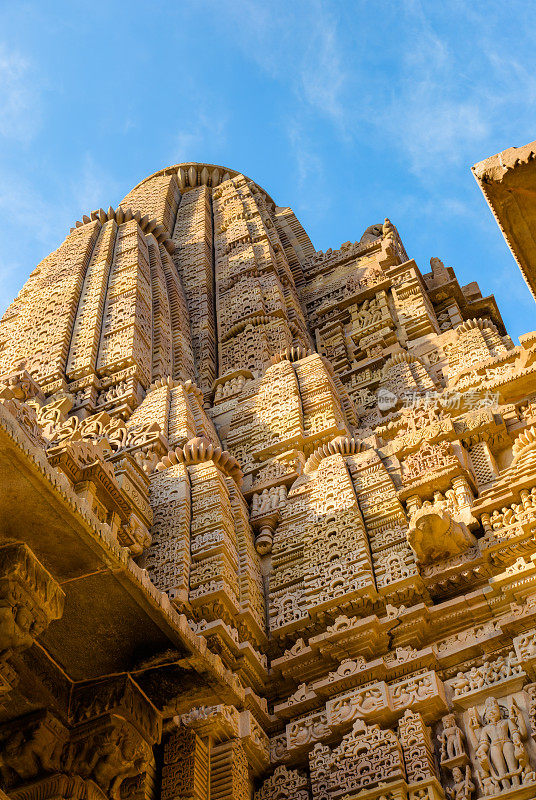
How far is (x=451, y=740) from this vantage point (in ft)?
26.9

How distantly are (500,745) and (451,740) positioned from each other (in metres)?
0.48

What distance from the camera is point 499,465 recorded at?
37.8 feet

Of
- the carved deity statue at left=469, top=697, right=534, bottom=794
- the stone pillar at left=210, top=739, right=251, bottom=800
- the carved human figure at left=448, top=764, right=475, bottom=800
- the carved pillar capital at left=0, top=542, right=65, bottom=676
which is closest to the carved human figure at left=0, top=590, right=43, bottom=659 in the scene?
the carved pillar capital at left=0, top=542, right=65, bottom=676

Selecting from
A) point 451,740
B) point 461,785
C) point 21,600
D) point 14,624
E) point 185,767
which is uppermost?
point 21,600

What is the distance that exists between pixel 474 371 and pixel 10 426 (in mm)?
10077

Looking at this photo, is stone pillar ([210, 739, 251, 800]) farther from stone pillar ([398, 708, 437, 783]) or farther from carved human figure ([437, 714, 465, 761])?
carved human figure ([437, 714, 465, 761])

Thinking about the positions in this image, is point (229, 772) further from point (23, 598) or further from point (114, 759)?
point (23, 598)

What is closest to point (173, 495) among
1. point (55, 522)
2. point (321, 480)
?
point (321, 480)

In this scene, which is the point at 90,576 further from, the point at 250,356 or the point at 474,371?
the point at 250,356

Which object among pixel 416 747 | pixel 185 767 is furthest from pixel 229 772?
pixel 416 747

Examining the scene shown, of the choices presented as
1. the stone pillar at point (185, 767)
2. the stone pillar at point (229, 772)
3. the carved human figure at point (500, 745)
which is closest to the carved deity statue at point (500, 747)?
the carved human figure at point (500, 745)

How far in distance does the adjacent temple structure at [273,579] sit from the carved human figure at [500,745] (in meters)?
0.02

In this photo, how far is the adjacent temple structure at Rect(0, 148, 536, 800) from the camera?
748cm

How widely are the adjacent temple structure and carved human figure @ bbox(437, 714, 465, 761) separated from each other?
0.02m
